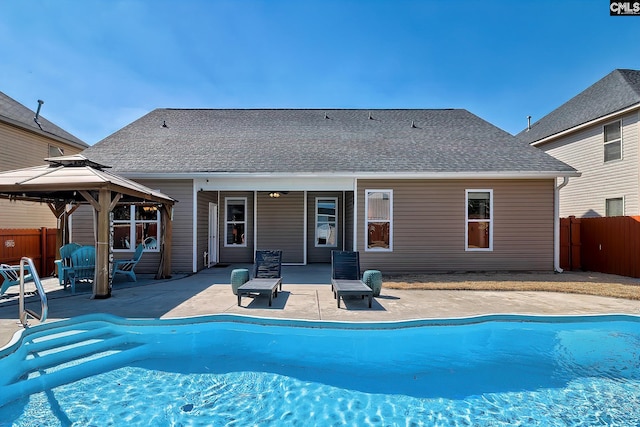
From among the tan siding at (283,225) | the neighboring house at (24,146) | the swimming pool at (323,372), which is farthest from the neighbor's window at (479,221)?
the neighboring house at (24,146)

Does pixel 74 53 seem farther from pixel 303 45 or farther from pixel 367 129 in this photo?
pixel 367 129

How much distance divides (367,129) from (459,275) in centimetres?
672

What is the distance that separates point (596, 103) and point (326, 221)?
12371mm

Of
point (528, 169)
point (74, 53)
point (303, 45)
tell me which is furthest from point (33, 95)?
point (528, 169)

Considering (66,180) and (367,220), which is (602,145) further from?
(66,180)

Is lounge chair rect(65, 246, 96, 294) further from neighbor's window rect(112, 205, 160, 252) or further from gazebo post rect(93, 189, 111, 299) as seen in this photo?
neighbor's window rect(112, 205, 160, 252)

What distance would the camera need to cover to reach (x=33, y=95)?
49.5 ft

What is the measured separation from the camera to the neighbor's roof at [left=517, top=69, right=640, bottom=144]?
1258 cm

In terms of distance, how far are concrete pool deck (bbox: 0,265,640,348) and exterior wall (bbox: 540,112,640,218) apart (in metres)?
7.07

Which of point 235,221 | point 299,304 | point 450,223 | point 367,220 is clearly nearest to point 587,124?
point 450,223

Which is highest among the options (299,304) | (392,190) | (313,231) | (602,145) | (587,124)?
(587,124)

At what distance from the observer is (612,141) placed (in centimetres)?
1262

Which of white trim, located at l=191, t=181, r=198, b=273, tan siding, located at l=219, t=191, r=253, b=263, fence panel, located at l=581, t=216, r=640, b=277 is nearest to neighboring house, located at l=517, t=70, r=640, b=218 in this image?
fence panel, located at l=581, t=216, r=640, b=277

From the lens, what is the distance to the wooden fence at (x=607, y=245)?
32.9ft
